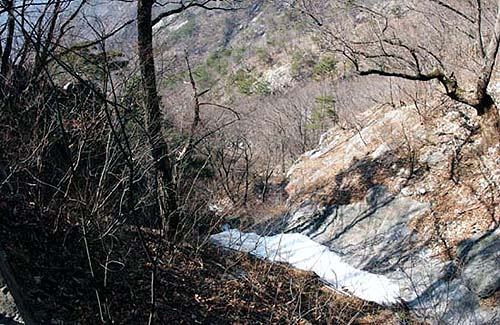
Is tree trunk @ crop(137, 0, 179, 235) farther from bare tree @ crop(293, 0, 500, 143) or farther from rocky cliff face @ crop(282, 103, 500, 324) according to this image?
rocky cliff face @ crop(282, 103, 500, 324)

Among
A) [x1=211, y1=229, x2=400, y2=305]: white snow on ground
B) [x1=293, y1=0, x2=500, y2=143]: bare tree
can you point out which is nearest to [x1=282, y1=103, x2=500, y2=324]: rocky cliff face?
[x1=211, y1=229, x2=400, y2=305]: white snow on ground

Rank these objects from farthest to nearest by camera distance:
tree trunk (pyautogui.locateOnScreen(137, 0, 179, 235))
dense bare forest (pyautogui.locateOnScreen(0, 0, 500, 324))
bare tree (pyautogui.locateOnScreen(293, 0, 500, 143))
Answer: bare tree (pyautogui.locateOnScreen(293, 0, 500, 143)) → tree trunk (pyautogui.locateOnScreen(137, 0, 179, 235)) → dense bare forest (pyautogui.locateOnScreen(0, 0, 500, 324))

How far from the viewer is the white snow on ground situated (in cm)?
778

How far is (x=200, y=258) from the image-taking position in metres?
6.68

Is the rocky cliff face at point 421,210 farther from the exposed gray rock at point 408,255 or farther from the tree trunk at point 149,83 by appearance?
the tree trunk at point 149,83

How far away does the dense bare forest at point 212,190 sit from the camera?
4.39 metres

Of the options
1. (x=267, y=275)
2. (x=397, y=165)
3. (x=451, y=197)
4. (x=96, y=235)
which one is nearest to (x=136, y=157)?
(x=96, y=235)

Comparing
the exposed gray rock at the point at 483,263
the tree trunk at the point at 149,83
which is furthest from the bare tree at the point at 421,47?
the tree trunk at the point at 149,83

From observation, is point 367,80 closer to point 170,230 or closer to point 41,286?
point 170,230

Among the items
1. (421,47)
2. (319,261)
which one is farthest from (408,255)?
(421,47)

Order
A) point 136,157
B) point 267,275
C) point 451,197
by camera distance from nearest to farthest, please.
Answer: point 136,157
point 267,275
point 451,197

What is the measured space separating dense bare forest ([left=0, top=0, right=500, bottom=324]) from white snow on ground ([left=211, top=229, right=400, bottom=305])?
42mm

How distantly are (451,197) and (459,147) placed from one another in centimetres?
134

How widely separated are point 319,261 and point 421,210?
6.92ft
